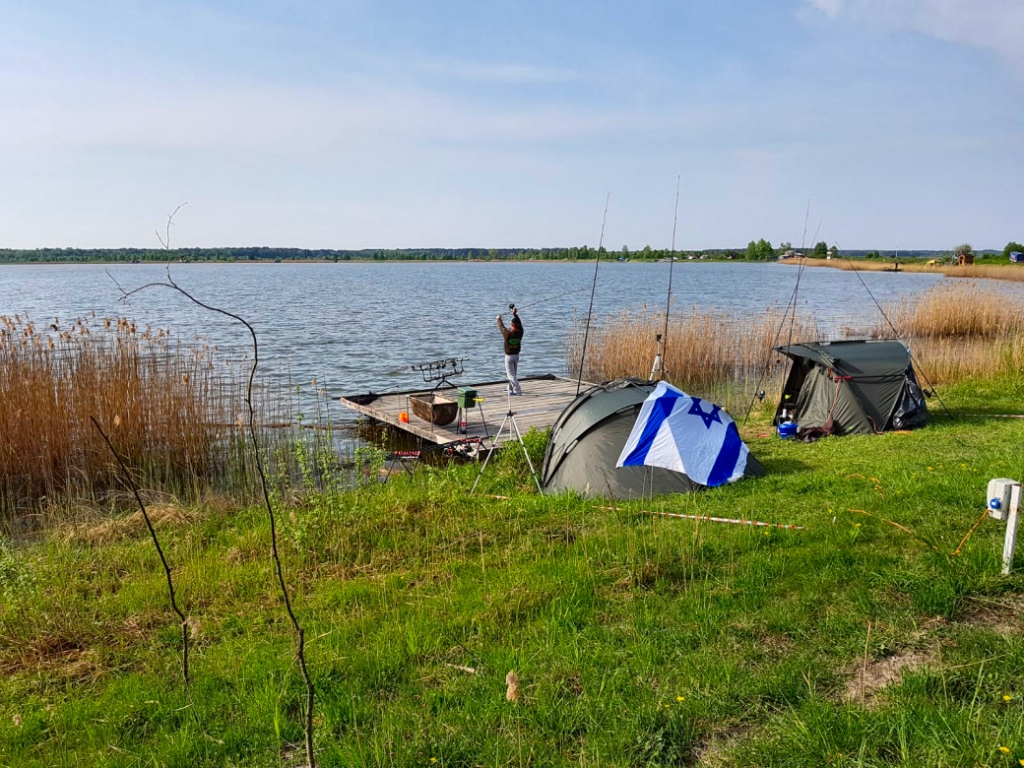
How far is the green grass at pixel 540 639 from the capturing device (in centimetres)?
323

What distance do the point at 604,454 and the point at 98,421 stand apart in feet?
20.5

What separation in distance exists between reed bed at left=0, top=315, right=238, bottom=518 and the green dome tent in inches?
188

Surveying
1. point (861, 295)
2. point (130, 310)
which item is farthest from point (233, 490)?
point (861, 295)

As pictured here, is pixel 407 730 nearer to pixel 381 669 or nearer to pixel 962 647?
pixel 381 669

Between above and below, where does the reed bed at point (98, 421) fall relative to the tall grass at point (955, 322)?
below

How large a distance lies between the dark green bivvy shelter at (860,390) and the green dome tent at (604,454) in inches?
129

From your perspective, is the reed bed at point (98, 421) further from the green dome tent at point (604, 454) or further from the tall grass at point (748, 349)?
the tall grass at point (748, 349)

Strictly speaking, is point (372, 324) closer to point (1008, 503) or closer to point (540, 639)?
point (540, 639)

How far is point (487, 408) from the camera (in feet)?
46.1

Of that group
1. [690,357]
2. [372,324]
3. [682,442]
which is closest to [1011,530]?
[682,442]

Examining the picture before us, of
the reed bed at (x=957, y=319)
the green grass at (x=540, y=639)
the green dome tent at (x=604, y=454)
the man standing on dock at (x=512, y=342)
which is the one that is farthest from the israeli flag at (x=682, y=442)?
the reed bed at (x=957, y=319)

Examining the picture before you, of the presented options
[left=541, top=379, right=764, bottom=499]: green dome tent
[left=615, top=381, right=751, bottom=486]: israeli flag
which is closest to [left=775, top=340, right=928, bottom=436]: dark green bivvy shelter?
[left=541, top=379, right=764, bottom=499]: green dome tent

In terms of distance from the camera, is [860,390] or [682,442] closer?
[682,442]

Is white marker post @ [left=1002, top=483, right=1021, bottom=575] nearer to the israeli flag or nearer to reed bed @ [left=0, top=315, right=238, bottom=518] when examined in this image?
the israeli flag
